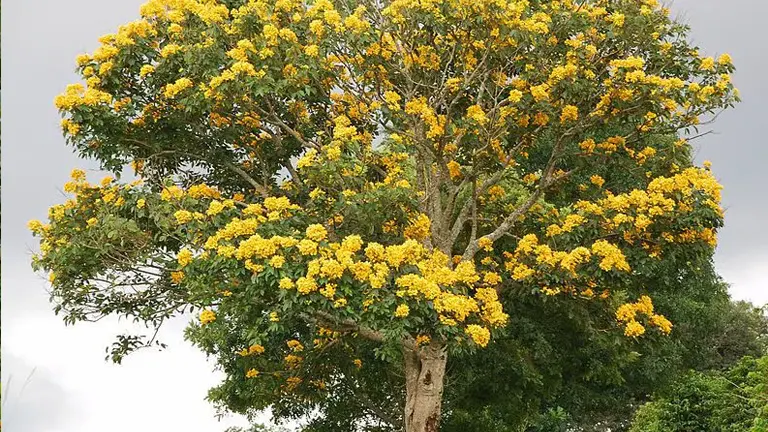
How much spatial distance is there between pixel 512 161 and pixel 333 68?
10.5 ft

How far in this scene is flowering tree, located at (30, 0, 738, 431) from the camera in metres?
10.8

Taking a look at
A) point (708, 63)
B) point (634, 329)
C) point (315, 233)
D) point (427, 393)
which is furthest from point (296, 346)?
point (708, 63)

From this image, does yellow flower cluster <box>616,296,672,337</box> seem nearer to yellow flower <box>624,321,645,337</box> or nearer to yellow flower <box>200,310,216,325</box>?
yellow flower <box>624,321,645,337</box>

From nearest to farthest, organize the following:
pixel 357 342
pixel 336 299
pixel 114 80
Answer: pixel 336 299
pixel 114 80
pixel 357 342

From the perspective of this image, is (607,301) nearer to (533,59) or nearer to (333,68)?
(533,59)

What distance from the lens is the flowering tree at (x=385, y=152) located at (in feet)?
35.5

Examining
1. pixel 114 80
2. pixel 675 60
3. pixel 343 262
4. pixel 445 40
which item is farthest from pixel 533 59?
pixel 114 80

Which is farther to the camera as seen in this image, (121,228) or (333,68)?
(333,68)

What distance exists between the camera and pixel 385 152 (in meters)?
12.6

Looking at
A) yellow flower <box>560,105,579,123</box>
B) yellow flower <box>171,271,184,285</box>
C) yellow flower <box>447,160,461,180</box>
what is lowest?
yellow flower <box>171,271,184,285</box>

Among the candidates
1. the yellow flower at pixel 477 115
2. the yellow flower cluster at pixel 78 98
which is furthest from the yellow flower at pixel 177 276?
the yellow flower at pixel 477 115

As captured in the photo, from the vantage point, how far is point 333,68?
12.5 metres

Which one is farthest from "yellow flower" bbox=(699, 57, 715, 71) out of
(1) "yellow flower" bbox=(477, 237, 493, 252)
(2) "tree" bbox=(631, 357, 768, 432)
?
(2) "tree" bbox=(631, 357, 768, 432)

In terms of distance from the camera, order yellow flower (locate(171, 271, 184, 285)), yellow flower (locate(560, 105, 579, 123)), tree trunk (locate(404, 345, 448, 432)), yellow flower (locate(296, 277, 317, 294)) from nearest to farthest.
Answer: yellow flower (locate(296, 277, 317, 294)) < yellow flower (locate(171, 271, 184, 285)) < yellow flower (locate(560, 105, 579, 123)) < tree trunk (locate(404, 345, 448, 432))
